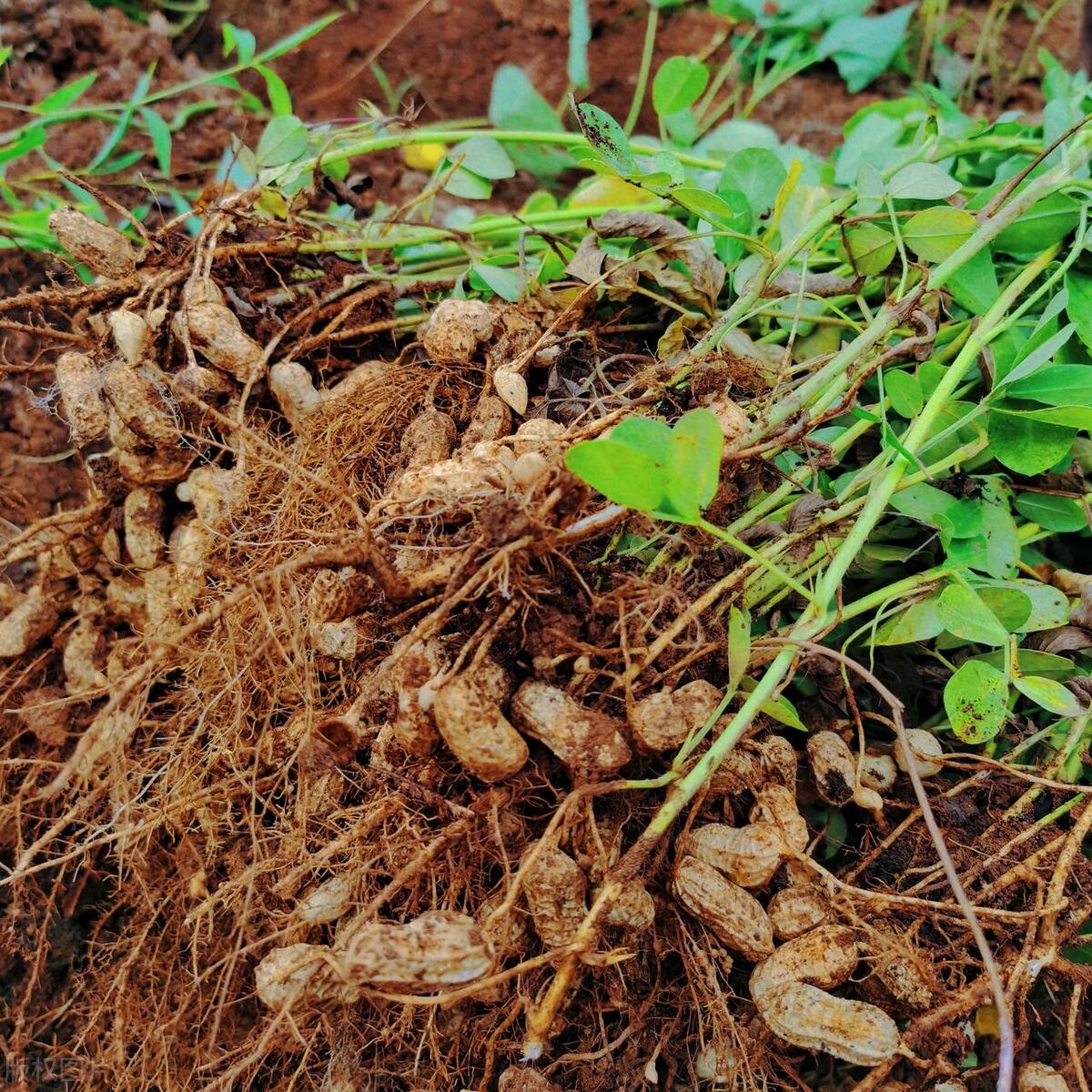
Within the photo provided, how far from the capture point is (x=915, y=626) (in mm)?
854

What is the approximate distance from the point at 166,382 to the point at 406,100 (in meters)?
0.92

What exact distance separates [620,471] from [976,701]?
0.43 metres

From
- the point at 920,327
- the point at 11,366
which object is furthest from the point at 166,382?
the point at 920,327

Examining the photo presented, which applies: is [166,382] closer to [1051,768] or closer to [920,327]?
[920,327]

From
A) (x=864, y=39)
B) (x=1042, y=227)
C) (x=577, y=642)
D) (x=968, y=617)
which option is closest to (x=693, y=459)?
(x=577, y=642)

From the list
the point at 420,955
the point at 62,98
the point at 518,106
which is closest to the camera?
the point at 420,955

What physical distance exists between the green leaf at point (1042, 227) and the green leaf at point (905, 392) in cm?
24

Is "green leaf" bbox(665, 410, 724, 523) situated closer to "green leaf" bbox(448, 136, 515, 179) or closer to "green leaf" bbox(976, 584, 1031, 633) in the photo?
"green leaf" bbox(976, 584, 1031, 633)

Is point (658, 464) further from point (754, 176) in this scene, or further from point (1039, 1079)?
point (1039, 1079)

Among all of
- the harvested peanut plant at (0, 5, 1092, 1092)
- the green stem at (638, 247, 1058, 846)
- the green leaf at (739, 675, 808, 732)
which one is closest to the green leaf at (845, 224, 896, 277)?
the harvested peanut plant at (0, 5, 1092, 1092)

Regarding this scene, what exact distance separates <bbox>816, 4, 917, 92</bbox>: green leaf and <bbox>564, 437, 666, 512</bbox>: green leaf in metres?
1.21

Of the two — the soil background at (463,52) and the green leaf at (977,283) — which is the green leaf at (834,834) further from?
the soil background at (463,52)

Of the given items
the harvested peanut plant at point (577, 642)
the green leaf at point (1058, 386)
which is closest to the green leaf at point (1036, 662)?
the harvested peanut plant at point (577, 642)

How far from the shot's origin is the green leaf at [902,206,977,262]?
87 centimetres
